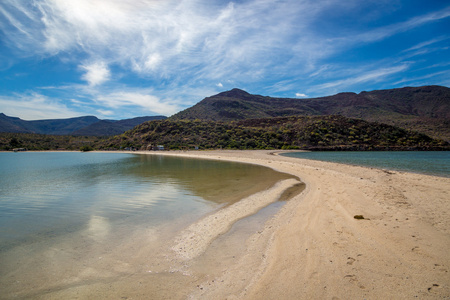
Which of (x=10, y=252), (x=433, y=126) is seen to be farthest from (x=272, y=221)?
(x=433, y=126)

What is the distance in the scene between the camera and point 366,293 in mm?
3223

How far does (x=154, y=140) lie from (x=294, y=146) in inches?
1537

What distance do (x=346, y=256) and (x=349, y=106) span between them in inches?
5156

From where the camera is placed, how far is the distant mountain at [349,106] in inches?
3883

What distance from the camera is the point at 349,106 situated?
116 m

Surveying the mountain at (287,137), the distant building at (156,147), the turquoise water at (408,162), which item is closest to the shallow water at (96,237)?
the turquoise water at (408,162)

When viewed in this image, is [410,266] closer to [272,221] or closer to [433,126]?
[272,221]

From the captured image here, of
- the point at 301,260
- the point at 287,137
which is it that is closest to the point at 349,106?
the point at 287,137

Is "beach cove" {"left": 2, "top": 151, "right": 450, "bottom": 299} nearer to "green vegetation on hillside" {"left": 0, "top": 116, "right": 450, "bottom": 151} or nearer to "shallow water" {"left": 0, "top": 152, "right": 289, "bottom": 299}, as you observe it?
"shallow water" {"left": 0, "top": 152, "right": 289, "bottom": 299}

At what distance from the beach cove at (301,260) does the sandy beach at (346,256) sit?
16 mm

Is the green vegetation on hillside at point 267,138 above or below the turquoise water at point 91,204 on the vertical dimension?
above

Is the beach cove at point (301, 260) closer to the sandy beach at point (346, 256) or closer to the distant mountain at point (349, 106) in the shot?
the sandy beach at point (346, 256)

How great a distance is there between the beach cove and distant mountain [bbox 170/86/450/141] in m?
89.4

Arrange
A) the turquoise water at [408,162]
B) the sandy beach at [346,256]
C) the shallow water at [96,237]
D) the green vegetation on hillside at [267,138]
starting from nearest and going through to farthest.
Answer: the sandy beach at [346,256] < the shallow water at [96,237] < the turquoise water at [408,162] < the green vegetation on hillside at [267,138]
